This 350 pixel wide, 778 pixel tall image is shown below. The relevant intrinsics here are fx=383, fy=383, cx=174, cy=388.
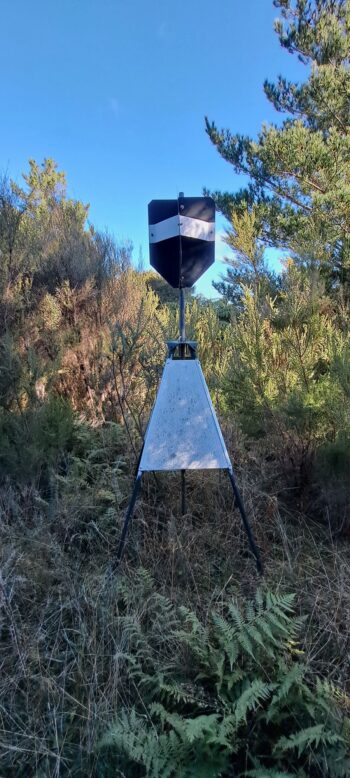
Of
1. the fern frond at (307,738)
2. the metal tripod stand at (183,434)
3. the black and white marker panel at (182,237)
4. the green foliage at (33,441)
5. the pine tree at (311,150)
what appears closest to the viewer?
the fern frond at (307,738)

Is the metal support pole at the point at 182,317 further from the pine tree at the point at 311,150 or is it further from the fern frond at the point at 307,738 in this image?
the pine tree at the point at 311,150

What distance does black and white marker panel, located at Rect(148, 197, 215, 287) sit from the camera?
2.01 m

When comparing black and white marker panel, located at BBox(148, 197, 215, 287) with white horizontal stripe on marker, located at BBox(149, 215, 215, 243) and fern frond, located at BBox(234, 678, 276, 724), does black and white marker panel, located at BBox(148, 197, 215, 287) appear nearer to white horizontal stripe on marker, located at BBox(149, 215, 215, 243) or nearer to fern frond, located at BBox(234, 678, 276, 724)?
white horizontal stripe on marker, located at BBox(149, 215, 215, 243)

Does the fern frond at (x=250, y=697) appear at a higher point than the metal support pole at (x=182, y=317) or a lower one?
lower

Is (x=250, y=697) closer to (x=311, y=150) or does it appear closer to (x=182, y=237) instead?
(x=182, y=237)

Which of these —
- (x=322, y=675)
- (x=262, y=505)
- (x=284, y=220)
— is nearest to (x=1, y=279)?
(x=262, y=505)

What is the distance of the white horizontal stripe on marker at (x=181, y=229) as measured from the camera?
6.53ft

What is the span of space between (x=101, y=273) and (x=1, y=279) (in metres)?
1.18

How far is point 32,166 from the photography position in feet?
41.3

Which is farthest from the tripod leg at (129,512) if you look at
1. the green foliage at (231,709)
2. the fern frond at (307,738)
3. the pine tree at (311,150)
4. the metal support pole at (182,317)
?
the pine tree at (311,150)

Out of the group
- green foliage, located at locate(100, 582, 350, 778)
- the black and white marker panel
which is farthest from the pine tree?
green foliage, located at locate(100, 582, 350, 778)

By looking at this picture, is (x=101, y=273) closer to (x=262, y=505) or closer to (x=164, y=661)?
(x=262, y=505)

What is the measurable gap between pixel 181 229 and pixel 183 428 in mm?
1026

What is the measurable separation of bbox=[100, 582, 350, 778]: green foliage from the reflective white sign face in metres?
0.65
